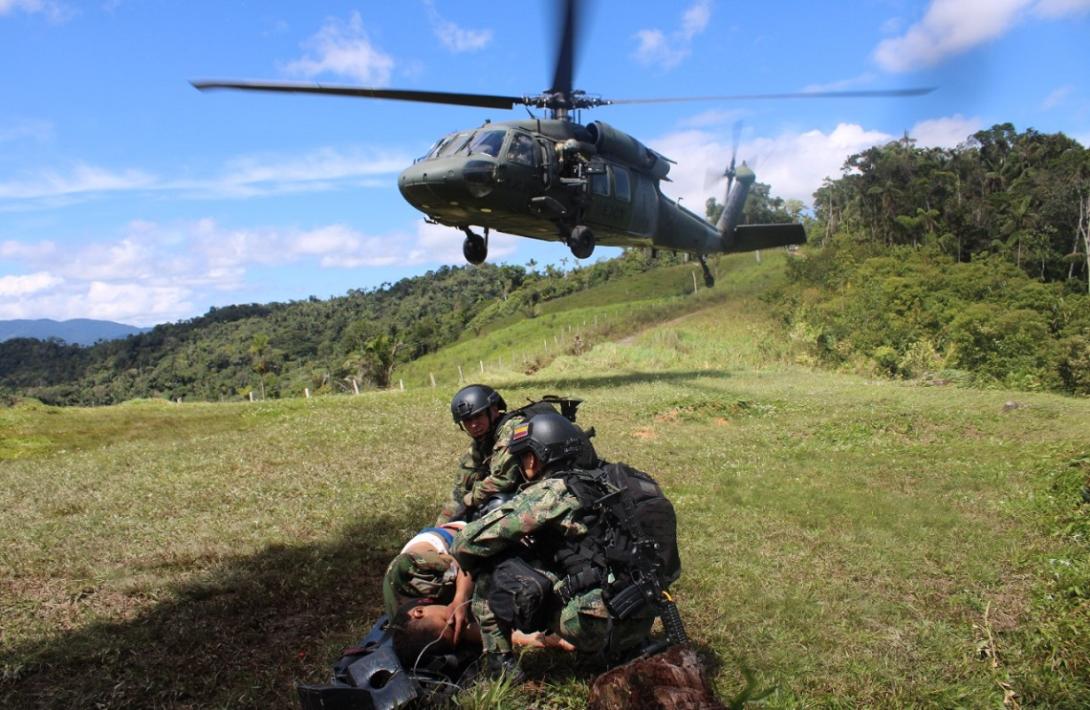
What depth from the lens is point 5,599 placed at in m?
6.03

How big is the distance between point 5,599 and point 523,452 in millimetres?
4383

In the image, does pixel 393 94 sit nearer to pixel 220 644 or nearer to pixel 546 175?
pixel 546 175

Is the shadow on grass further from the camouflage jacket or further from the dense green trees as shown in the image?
the dense green trees

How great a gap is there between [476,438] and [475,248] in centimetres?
1212

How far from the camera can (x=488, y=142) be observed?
15359 millimetres

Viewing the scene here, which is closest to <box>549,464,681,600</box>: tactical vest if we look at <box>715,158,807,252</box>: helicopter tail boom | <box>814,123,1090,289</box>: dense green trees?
<box>715,158,807,252</box>: helicopter tail boom

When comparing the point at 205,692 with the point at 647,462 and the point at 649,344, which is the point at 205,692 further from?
the point at 649,344

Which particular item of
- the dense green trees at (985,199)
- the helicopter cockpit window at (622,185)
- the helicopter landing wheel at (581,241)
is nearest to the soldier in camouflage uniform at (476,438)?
the helicopter landing wheel at (581,241)

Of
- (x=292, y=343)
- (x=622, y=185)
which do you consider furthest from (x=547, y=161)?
(x=292, y=343)

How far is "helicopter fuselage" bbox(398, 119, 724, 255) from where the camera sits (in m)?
15.1

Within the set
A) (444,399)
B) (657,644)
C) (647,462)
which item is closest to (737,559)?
(657,644)

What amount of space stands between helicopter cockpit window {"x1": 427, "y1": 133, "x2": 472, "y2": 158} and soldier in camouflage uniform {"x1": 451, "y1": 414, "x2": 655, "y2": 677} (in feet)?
38.8

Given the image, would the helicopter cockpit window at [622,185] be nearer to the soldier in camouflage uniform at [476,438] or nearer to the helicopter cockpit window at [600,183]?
the helicopter cockpit window at [600,183]

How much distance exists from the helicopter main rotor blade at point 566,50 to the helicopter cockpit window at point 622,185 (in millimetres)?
2211
